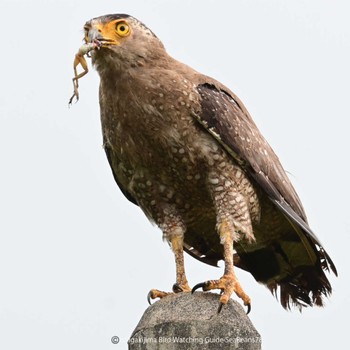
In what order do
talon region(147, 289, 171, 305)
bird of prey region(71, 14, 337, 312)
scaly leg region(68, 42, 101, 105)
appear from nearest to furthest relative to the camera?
talon region(147, 289, 171, 305), scaly leg region(68, 42, 101, 105), bird of prey region(71, 14, 337, 312)

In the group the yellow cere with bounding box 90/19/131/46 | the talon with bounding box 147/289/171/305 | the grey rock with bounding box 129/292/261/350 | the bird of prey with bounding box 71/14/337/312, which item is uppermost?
the yellow cere with bounding box 90/19/131/46

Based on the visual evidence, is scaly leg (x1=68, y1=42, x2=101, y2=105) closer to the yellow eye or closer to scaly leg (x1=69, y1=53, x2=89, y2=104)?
scaly leg (x1=69, y1=53, x2=89, y2=104)

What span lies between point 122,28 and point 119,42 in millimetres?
122

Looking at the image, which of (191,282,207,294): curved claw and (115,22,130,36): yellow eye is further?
(115,22,130,36): yellow eye

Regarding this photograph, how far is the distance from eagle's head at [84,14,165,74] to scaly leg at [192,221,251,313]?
1.58m

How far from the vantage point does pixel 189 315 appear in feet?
23.2

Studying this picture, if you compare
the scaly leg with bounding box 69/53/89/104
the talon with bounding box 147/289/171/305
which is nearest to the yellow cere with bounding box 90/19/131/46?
the scaly leg with bounding box 69/53/89/104

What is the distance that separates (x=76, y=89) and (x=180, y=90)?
869 mm

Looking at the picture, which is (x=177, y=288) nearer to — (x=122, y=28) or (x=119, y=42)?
(x=119, y=42)

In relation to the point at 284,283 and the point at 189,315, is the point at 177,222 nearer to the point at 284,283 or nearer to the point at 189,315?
the point at 284,283

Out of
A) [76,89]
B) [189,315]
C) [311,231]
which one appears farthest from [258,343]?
[76,89]

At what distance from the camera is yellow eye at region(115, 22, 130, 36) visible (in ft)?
28.1

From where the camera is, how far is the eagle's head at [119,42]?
8.49 metres

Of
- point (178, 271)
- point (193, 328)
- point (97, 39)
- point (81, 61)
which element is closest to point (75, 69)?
point (81, 61)
